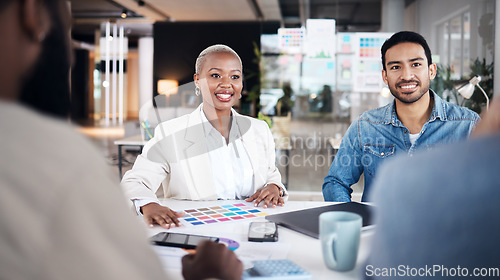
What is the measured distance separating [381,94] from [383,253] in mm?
6050

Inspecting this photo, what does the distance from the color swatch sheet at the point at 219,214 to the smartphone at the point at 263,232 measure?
18cm

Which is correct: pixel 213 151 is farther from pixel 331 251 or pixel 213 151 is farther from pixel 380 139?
pixel 331 251

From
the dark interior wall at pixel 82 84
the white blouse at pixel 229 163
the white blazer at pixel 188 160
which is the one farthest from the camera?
the dark interior wall at pixel 82 84

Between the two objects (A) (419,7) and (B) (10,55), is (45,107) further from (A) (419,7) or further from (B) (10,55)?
(A) (419,7)

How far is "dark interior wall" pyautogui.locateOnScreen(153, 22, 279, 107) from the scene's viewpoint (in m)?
11.1

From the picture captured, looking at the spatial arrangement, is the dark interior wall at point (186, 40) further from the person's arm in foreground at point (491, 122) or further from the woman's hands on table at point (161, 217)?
the person's arm in foreground at point (491, 122)

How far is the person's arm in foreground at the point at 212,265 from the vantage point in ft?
2.70

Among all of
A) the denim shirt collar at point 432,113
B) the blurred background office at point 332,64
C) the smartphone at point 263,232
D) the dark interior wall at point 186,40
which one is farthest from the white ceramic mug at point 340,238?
the dark interior wall at point 186,40

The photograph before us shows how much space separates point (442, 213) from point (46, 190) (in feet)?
1.70

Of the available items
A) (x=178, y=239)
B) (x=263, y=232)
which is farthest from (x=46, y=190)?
(x=263, y=232)

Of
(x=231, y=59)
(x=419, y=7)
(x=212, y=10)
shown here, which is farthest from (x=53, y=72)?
(x=212, y=10)

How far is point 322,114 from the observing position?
22.4 feet

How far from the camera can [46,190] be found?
1.45 ft

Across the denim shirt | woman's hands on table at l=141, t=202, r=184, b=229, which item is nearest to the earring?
woman's hands on table at l=141, t=202, r=184, b=229
